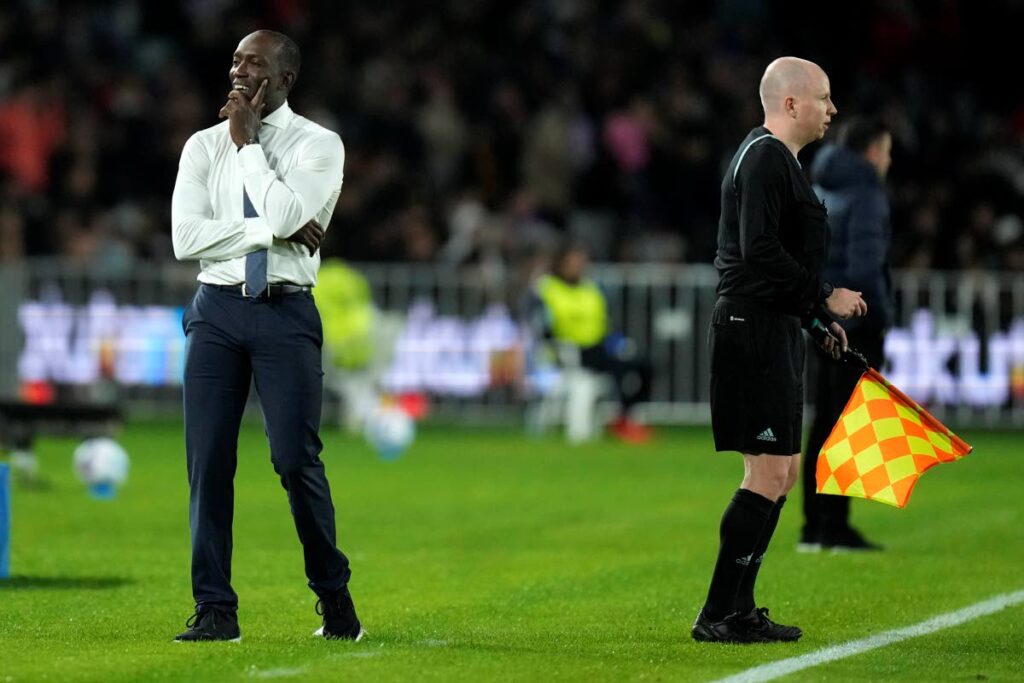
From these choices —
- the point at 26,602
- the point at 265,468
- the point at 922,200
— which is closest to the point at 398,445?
the point at 265,468

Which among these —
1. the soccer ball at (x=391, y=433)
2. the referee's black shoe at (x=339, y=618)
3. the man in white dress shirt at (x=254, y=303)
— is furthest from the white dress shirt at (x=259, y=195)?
the soccer ball at (x=391, y=433)

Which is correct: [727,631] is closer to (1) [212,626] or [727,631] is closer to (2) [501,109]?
(1) [212,626]

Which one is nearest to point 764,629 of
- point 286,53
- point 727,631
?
point 727,631

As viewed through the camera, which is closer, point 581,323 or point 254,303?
point 254,303

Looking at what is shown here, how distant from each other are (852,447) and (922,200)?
1703 cm

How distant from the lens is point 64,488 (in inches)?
670

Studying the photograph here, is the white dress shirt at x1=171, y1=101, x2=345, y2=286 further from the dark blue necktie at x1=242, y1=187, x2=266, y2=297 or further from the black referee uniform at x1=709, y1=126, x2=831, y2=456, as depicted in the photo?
the black referee uniform at x1=709, y1=126, x2=831, y2=456

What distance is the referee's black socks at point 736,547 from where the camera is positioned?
874cm

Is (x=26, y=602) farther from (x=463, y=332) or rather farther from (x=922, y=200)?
(x=922, y=200)

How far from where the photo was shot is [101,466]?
16.0 meters

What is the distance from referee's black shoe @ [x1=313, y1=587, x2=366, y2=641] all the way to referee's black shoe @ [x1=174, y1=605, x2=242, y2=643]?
0.34 metres

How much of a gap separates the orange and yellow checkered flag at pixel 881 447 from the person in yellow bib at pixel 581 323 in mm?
13523

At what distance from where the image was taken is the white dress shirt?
8281mm

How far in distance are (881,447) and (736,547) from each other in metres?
0.76
